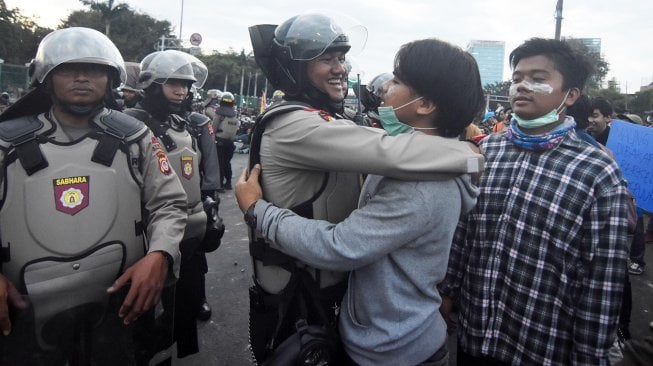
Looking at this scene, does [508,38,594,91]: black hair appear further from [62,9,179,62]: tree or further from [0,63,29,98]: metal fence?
[62,9,179,62]: tree

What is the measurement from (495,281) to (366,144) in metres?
0.99

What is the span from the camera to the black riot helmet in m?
1.56

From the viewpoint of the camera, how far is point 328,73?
1.62m

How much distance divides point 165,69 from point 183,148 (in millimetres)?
649

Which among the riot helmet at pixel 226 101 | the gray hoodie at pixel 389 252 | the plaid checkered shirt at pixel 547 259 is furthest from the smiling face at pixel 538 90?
the riot helmet at pixel 226 101

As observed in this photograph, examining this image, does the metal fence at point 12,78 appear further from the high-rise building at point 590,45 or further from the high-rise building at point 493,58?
the high-rise building at point 493,58

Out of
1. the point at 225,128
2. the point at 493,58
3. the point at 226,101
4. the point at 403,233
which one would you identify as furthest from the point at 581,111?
the point at 493,58

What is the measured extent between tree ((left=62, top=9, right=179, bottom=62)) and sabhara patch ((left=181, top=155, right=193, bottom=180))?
3881 cm

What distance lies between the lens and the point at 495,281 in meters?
1.81

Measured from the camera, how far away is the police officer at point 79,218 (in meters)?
1.63

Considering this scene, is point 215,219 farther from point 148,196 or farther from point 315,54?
point 315,54

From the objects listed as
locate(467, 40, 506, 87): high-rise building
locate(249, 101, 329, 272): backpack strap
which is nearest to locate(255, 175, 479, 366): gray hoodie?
locate(249, 101, 329, 272): backpack strap

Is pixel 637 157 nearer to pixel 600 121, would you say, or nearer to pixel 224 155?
pixel 600 121

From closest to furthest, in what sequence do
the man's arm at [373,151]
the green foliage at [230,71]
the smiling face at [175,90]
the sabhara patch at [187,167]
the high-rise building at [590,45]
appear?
the man's arm at [373,151], the sabhara patch at [187,167], the smiling face at [175,90], the high-rise building at [590,45], the green foliage at [230,71]
